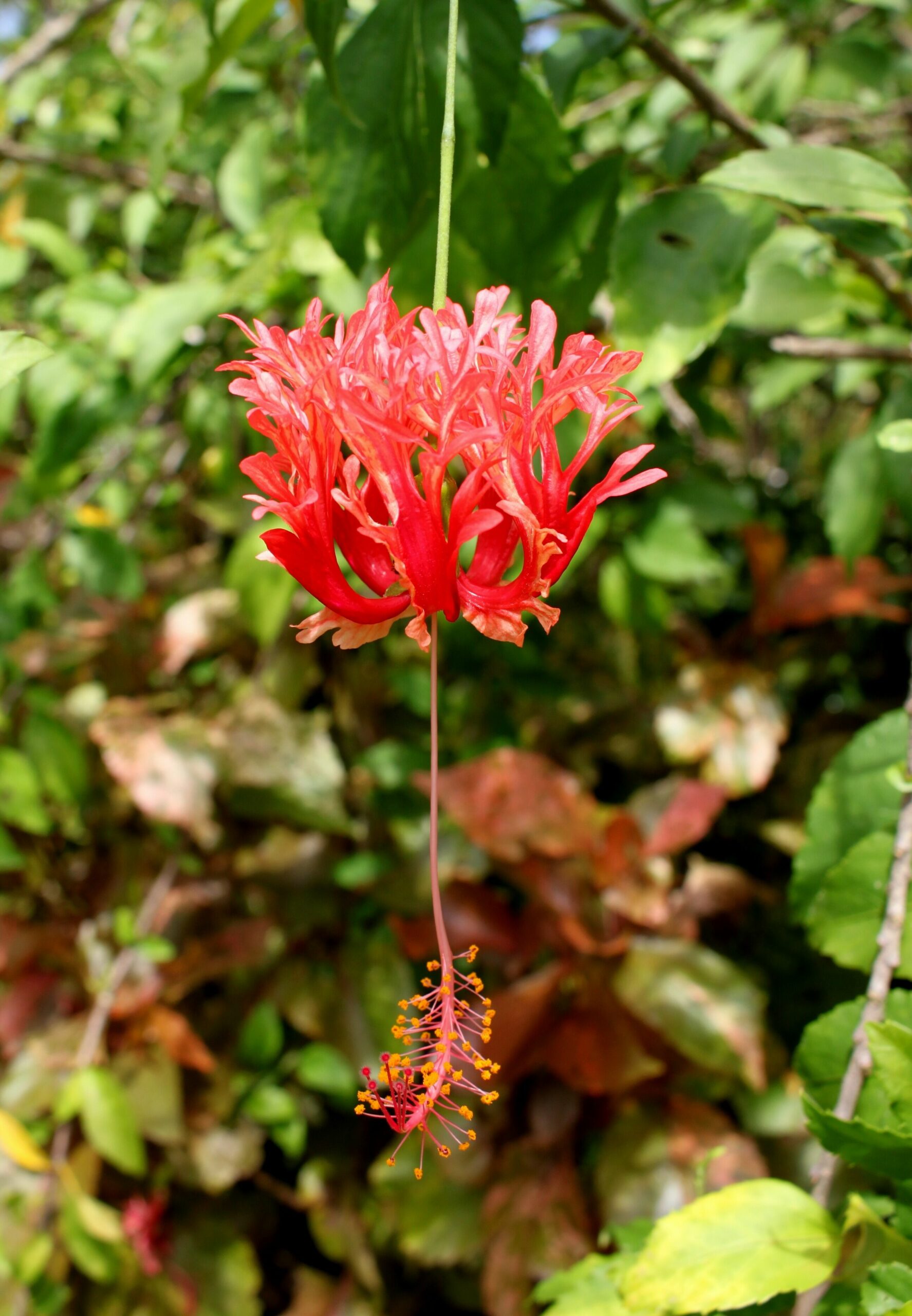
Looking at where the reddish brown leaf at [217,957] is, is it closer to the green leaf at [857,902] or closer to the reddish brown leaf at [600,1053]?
the reddish brown leaf at [600,1053]

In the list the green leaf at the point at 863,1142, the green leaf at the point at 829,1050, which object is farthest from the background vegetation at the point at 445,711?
the green leaf at the point at 863,1142

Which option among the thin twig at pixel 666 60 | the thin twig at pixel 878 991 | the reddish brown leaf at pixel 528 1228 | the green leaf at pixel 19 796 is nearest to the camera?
the thin twig at pixel 878 991

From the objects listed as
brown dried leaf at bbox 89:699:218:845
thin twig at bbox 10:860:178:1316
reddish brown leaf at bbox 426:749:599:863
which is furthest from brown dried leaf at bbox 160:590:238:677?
reddish brown leaf at bbox 426:749:599:863

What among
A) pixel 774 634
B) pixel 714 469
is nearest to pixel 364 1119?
pixel 774 634

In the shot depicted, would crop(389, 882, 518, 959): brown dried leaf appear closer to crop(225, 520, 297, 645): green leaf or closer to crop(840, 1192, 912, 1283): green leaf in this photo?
crop(225, 520, 297, 645): green leaf

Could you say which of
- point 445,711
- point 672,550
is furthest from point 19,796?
point 672,550

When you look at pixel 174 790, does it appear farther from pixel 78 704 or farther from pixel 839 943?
pixel 839 943

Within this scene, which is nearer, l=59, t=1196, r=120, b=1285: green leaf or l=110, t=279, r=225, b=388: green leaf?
l=110, t=279, r=225, b=388: green leaf
